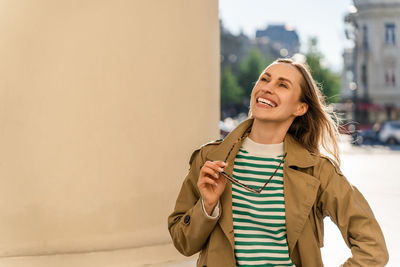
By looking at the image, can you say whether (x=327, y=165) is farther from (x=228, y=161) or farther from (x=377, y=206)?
(x=377, y=206)

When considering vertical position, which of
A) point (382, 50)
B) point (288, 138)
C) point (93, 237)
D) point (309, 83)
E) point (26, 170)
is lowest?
point (382, 50)

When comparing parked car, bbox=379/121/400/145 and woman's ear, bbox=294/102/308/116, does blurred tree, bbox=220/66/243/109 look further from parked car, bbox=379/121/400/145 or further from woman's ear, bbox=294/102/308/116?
woman's ear, bbox=294/102/308/116

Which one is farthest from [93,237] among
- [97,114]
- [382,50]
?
[382,50]

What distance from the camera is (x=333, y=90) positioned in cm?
5806

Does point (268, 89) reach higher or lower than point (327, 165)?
higher

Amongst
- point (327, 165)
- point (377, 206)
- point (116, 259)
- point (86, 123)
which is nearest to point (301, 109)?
point (327, 165)

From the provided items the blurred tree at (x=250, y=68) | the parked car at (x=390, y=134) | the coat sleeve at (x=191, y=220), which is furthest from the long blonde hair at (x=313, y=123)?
the blurred tree at (x=250, y=68)

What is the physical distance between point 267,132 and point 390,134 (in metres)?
28.4

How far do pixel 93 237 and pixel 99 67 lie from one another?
1.15m

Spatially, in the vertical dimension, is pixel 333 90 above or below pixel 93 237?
below

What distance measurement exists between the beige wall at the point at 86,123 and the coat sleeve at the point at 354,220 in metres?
1.95

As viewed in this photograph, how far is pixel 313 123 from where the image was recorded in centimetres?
244

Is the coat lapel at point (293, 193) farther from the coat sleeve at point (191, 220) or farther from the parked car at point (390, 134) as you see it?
the parked car at point (390, 134)

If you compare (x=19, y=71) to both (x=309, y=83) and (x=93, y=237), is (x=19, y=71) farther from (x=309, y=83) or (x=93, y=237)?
(x=309, y=83)
